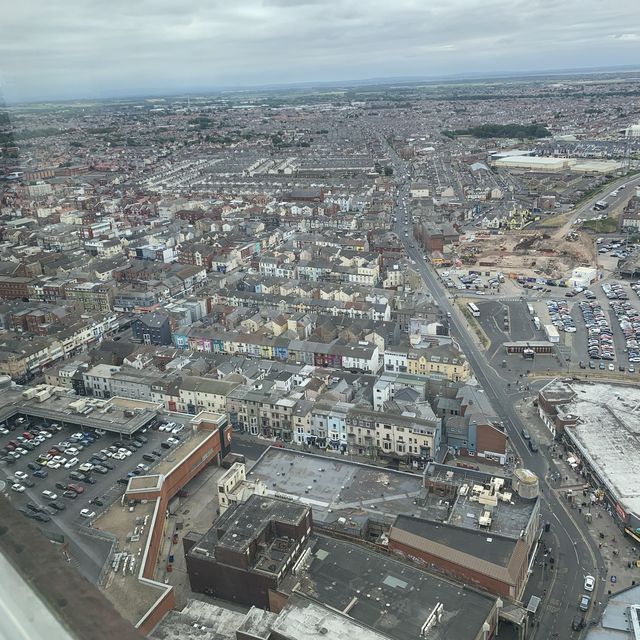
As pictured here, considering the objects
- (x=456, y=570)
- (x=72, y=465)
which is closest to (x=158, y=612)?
(x=456, y=570)

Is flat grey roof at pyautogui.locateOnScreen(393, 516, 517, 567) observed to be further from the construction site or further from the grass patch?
the grass patch

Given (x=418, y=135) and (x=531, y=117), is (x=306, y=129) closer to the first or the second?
(x=418, y=135)

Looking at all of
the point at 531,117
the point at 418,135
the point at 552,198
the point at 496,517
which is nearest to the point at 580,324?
the point at 496,517

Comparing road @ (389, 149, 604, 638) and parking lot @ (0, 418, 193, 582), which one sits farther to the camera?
parking lot @ (0, 418, 193, 582)

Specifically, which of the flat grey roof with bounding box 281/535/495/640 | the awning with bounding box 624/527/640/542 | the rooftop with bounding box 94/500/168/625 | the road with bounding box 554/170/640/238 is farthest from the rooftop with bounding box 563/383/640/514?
the road with bounding box 554/170/640/238

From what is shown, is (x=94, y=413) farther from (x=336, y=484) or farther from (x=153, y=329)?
(x=336, y=484)

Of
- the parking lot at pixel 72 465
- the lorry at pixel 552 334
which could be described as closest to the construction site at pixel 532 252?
the lorry at pixel 552 334
